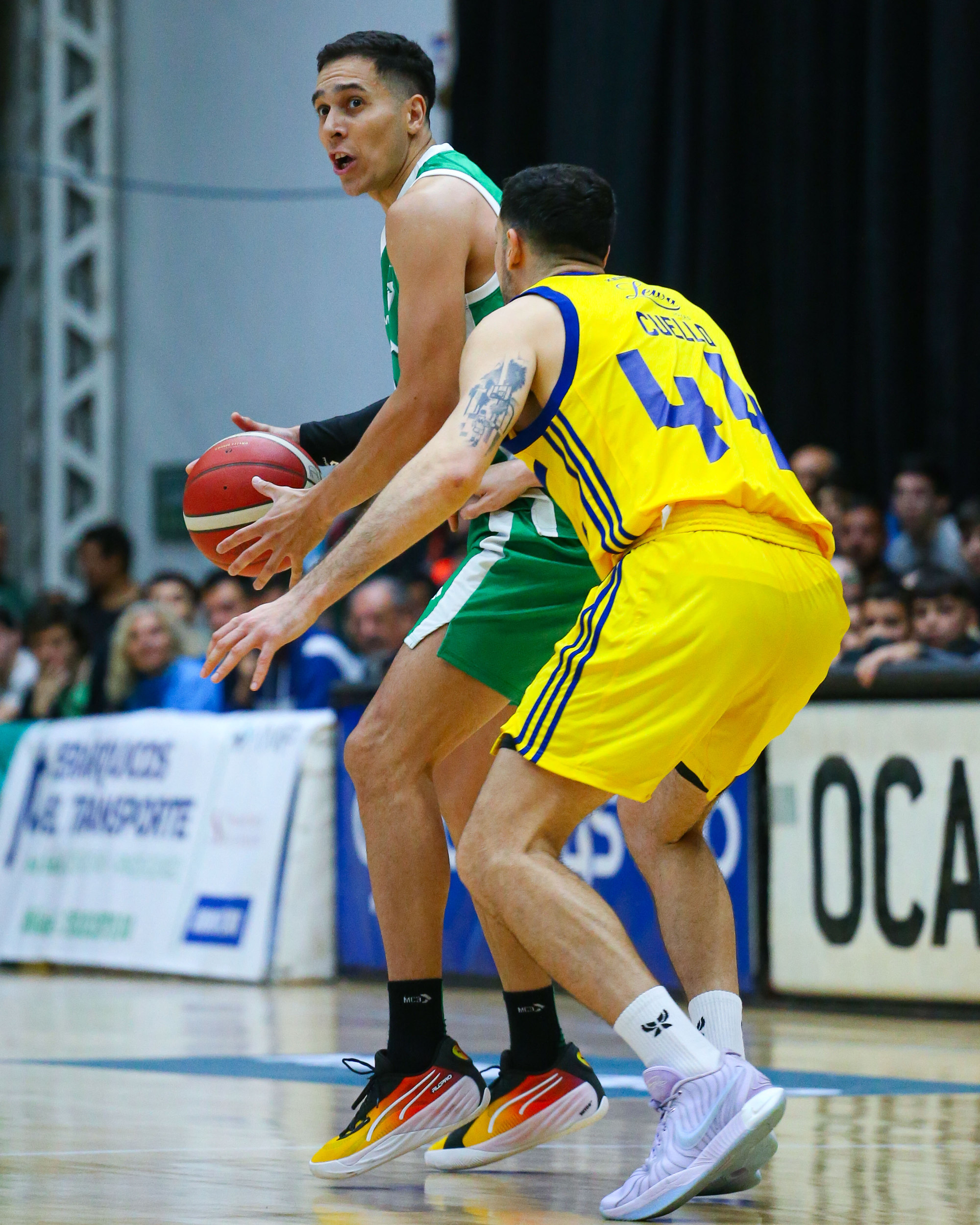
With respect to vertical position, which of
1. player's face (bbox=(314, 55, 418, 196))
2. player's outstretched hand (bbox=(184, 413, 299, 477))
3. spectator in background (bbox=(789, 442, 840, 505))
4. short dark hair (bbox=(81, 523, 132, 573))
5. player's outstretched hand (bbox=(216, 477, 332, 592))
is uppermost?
player's face (bbox=(314, 55, 418, 196))

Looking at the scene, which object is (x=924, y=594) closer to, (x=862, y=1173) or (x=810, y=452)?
(x=810, y=452)

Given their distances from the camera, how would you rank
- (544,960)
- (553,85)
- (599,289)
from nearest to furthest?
(544,960), (599,289), (553,85)

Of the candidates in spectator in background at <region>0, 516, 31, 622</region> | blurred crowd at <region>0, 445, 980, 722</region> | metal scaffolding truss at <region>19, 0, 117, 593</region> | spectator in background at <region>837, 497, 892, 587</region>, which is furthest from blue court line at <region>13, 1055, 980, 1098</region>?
metal scaffolding truss at <region>19, 0, 117, 593</region>

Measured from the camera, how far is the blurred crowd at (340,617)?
8.34 m

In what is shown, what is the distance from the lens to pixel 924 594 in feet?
27.5

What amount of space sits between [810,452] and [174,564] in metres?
7.38

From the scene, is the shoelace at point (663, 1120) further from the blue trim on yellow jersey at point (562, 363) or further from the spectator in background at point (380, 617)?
the spectator in background at point (380, 617)

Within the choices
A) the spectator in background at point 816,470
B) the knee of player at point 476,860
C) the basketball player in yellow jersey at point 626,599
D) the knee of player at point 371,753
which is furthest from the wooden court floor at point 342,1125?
the spectator in background at point 816,470

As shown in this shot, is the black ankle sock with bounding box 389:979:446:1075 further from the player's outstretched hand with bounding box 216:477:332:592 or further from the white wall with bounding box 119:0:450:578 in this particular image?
the white wall with bounding box 119:0:450:578

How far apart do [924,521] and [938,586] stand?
1.19m

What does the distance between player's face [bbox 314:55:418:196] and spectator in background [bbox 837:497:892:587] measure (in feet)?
17.2

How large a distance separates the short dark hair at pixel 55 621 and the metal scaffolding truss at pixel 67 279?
3.66 meters

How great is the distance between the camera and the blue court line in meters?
5.43

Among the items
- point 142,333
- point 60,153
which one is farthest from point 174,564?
point 60,153
